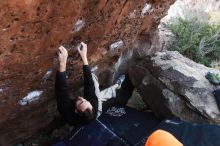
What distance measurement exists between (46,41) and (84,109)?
103cm

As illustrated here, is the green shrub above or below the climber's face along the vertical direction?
Result: below

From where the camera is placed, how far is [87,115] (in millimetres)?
4270

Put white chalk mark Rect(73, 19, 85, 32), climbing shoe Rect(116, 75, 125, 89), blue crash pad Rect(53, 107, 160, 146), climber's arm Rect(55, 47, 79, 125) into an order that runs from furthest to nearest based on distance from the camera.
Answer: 1. climbing shoe Rect(116, 75, 125, 89)
2. blue crash pad Rect(53, 107, 160, 146)
3. climber's arm Rect(55, 47, 79, 125)
4. white chalk mark Rect(73, 19, 85, 32)

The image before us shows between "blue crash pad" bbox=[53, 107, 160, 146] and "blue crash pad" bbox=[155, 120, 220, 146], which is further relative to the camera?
"blue crash pad" bbox=[53, 107, 160, 146]

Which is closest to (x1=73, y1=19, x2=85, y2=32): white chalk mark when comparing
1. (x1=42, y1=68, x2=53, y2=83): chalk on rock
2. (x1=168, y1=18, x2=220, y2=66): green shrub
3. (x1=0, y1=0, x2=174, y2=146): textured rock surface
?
(x1=0, y1=0, x2=174, y2=146): textured rock surface

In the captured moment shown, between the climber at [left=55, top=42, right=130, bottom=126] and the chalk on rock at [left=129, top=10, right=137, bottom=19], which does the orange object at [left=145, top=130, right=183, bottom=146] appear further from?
the chalk on rock at [left=129, top=10, right=137, bottom=19]

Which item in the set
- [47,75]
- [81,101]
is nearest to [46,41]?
[47,75]

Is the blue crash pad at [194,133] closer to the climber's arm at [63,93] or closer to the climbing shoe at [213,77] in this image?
the climber's arm at [63,93]

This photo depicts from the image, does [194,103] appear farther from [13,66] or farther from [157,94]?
[13,66]

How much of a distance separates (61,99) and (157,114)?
5.09 ft

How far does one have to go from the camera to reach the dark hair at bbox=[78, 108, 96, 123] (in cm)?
426

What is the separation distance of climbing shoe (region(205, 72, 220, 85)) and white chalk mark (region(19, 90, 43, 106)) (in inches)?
81.6

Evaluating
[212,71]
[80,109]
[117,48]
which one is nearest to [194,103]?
[212,71]

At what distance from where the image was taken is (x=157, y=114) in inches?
207
